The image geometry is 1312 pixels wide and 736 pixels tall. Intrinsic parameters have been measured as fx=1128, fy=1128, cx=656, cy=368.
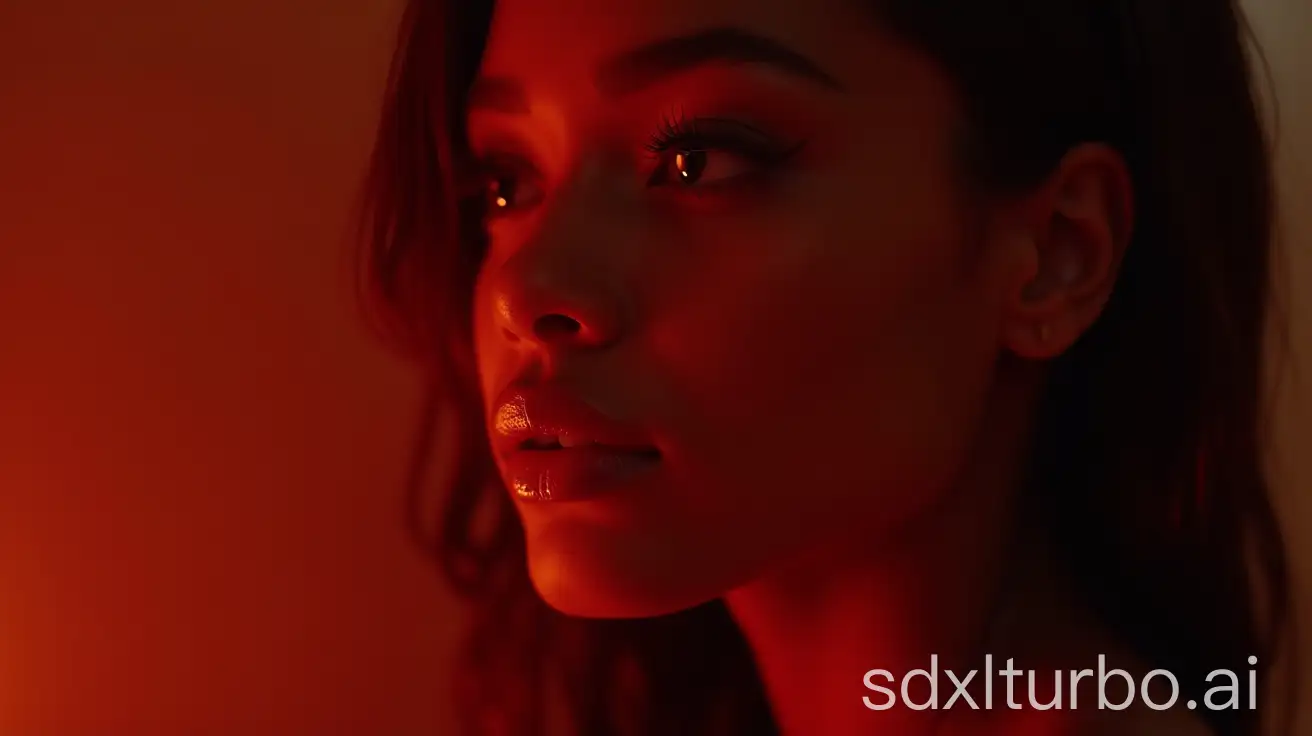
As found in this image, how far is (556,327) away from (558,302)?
2 centimetres

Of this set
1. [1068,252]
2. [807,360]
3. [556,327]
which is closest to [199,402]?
[556,327]

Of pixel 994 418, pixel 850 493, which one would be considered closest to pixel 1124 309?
pixel 994 418

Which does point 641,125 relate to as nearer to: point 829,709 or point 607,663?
point 829,709

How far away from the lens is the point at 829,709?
824 millimetres

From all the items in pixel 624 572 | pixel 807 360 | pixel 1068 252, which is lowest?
pixel 624 572

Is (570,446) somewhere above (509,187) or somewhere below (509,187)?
below

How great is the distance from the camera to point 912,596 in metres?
0.79

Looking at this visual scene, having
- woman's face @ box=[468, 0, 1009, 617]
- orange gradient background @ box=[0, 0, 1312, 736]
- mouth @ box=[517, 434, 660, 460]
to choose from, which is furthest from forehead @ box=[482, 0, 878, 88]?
orange gradient background @ box=[0, 0, 1312, 736]

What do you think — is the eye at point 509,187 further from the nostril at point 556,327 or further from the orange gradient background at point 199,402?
the orange gradient background at point 199,402

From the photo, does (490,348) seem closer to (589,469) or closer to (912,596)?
(589,469)

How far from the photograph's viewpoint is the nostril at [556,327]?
0.68m

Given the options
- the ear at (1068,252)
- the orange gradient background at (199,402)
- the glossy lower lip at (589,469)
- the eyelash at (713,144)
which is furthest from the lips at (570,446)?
the orange gradient background at (199,402)

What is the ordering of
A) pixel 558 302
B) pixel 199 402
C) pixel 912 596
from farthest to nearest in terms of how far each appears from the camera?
pixel 199 402, pixel 912 596, pixel 558 302

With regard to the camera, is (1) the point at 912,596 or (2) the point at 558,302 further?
(1) the point at 912,596
